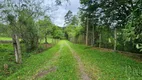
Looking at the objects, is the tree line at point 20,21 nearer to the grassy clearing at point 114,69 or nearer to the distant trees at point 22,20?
the distant trees at point 22,20

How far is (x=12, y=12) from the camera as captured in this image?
10.3 m

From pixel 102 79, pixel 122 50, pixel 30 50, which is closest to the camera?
pixel 102 79

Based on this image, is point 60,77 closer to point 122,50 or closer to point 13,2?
point 13,2

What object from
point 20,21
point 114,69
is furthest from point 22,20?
point 114,69

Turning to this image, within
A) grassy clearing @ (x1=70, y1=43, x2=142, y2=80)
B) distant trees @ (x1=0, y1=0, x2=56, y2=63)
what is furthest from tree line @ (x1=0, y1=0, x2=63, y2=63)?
grassy clearing @ (x1=70, y1=43, x2=142, y2=80)

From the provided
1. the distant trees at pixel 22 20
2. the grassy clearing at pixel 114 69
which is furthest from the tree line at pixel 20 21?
the grassy clearing at pixel 114 69

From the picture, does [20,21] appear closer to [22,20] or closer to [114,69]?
[22,20]

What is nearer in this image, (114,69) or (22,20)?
(114,69)

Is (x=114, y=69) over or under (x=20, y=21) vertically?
under

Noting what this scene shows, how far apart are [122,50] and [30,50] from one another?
393 inches

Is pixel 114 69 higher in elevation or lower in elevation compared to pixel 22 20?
lower

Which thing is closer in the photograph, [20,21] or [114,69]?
[114,69]

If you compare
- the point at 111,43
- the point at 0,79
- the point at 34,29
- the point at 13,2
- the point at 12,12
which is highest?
the point at 13,2

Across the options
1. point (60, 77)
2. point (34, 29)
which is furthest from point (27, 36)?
point (60, 77)
